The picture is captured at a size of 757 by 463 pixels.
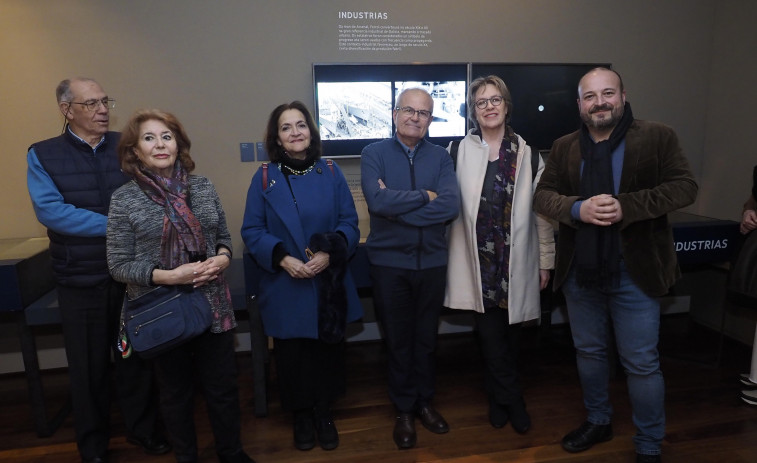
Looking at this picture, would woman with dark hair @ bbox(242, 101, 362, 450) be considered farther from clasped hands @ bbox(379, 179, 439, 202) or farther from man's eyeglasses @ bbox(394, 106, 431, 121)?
man's eyeglasses @ bbox(394, 106, 431, 121)

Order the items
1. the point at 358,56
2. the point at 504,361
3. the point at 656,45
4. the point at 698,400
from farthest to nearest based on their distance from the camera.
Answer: the point at 656,45
the point at 358,56
the point at 698,400
the point at 504,361

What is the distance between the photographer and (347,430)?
2.70 meters

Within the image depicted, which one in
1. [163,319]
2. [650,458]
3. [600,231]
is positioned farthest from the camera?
[650,458]

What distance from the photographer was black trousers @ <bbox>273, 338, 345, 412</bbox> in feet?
8.25

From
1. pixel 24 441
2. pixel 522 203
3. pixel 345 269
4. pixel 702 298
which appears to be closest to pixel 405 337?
pixel 345 269

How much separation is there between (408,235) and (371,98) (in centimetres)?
143

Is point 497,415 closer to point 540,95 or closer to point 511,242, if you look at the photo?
point 511,242

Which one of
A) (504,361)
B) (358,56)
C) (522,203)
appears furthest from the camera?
(358,56)

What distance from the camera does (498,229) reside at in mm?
2441

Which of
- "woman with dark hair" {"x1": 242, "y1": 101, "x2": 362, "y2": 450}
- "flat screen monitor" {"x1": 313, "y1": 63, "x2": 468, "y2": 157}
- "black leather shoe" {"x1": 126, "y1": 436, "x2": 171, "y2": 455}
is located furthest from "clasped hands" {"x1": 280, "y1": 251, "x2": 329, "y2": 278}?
"flat screen monitor" {"x1": 313, "y1": 63, "x2": 468, "y2": 157}

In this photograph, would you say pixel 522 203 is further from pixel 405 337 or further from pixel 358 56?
pixel 358 56

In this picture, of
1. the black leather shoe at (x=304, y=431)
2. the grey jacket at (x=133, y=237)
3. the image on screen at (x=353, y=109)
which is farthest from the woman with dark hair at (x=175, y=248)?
the image on screen at (x=353, y=109)

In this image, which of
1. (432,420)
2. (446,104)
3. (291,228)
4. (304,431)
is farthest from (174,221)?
(446,104)

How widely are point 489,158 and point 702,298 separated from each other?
2716 millimetres
